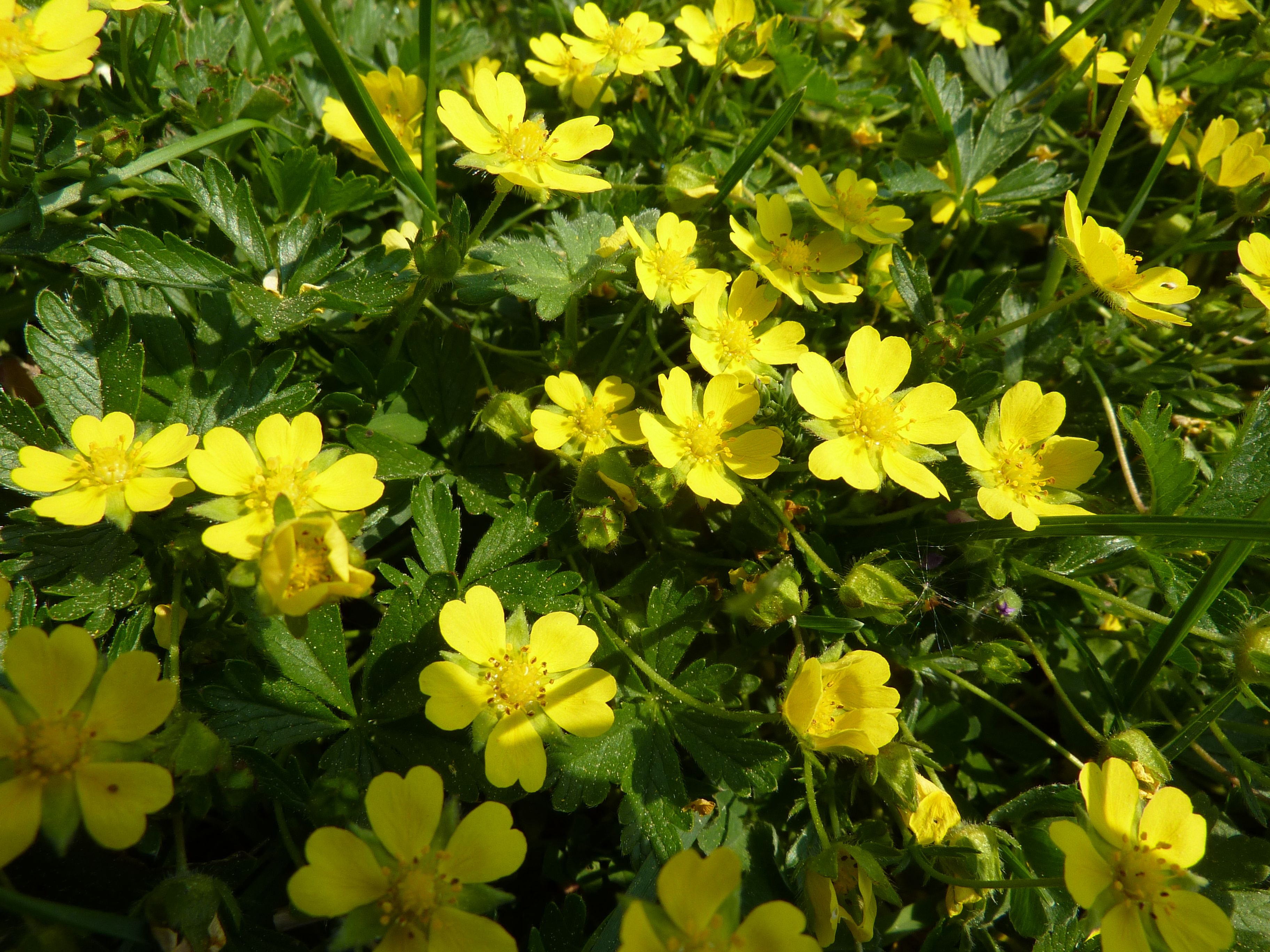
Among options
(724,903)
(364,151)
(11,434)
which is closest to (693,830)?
(724,903)

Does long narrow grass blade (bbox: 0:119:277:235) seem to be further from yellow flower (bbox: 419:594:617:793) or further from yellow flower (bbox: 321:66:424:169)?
yellow flower (bbox: 419:594:617:793)

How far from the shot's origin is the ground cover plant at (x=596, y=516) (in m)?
1.56

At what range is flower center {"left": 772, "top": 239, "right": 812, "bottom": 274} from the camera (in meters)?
2.17

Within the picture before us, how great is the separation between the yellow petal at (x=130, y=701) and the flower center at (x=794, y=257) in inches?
67.8

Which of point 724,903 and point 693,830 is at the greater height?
point 724,903

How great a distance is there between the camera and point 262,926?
1.63 metres

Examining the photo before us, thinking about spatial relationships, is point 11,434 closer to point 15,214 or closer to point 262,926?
point 15,214

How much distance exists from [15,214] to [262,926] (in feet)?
5.47

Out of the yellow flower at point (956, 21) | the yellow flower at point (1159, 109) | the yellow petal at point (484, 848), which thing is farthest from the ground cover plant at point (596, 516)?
the yellow flower at point (956, 21)

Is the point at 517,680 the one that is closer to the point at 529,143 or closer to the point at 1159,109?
the point at 529,143

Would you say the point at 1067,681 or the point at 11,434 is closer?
the point at 11,434

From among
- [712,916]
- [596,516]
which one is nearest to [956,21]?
[596,516]

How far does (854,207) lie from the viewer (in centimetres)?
223

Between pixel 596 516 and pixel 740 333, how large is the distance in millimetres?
605
